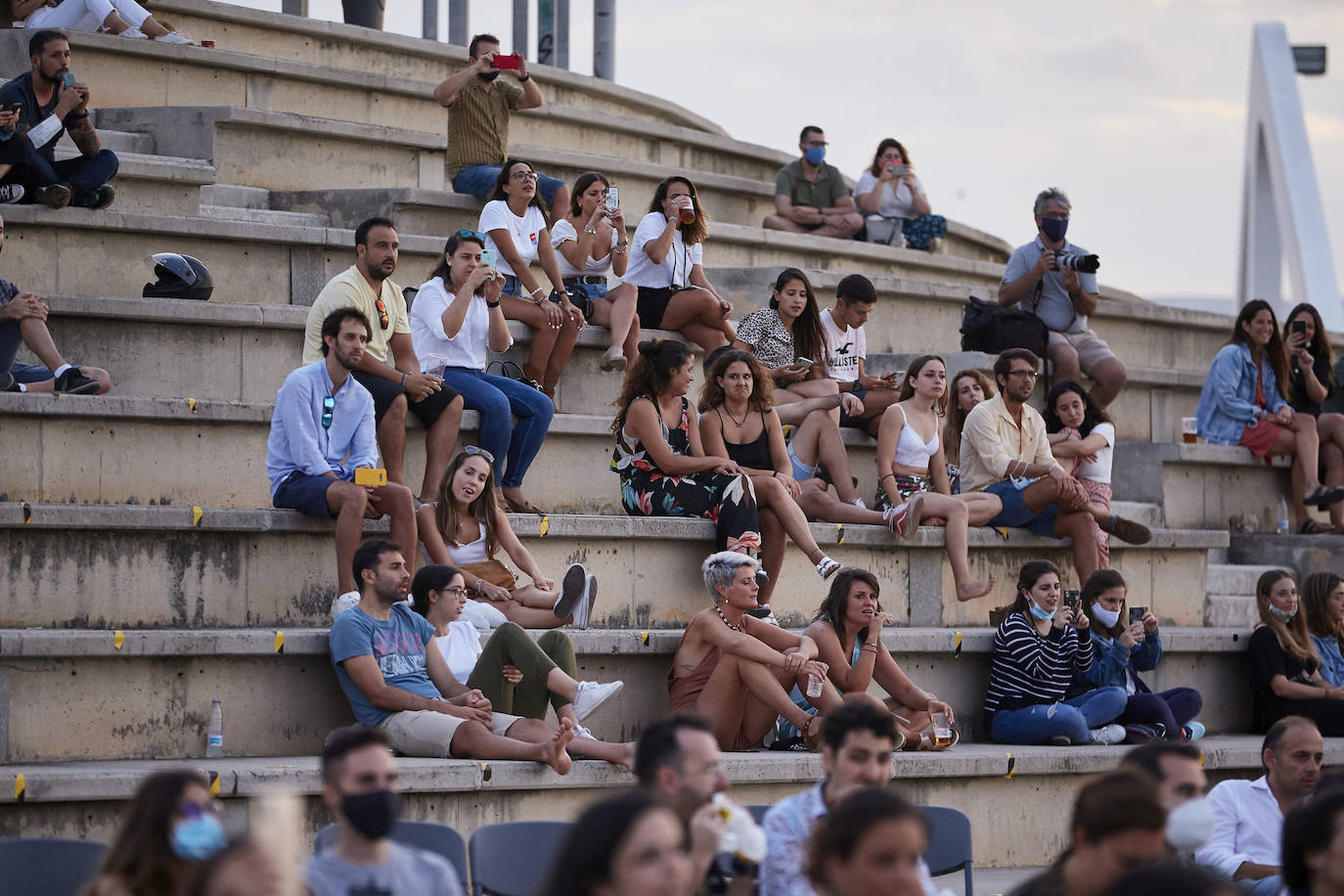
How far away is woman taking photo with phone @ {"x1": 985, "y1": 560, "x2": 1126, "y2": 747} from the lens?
766 cm

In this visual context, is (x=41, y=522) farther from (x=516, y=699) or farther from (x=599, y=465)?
(x=599, y=465)

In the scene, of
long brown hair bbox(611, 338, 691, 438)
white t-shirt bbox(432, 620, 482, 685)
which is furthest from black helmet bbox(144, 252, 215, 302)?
white t-shirt bbox(432, 620, 482, 685)

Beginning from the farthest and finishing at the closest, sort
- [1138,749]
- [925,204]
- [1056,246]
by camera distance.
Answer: [925,204]
[1056,246]
[1138,749]

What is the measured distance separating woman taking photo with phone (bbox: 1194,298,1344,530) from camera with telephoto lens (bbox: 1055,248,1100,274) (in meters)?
0.85

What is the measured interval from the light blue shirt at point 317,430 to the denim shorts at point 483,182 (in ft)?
11.0

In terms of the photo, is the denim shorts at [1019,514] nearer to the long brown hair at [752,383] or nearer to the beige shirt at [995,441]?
the beige shirt at [995,441]

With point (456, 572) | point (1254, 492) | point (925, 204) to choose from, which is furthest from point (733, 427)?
point (925, 204)

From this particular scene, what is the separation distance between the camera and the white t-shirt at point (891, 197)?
13.0 metres

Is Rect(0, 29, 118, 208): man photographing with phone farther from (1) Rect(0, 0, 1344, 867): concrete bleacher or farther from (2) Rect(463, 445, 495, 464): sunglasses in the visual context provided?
(2) Rect(463, 445, 495, 464): sunglasses

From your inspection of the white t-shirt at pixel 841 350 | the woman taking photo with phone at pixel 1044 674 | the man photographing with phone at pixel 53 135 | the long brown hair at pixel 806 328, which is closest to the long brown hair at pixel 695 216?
the long brown hair at pixel 806 328

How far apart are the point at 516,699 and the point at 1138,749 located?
2477 millimetres

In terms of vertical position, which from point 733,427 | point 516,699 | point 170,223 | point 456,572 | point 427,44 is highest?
point 427,44

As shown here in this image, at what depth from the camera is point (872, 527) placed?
8422 millimetres

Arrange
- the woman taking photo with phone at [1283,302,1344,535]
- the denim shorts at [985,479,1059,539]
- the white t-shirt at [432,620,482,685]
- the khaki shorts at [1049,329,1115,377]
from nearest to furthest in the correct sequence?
the white t-shirt at [432,620,482,685] → the denim shorts at [985,479,1059,539] → the woman taking photo with phone at [1283,302,1344,535] → the khaki shorts at [1049,329,1115,377]
